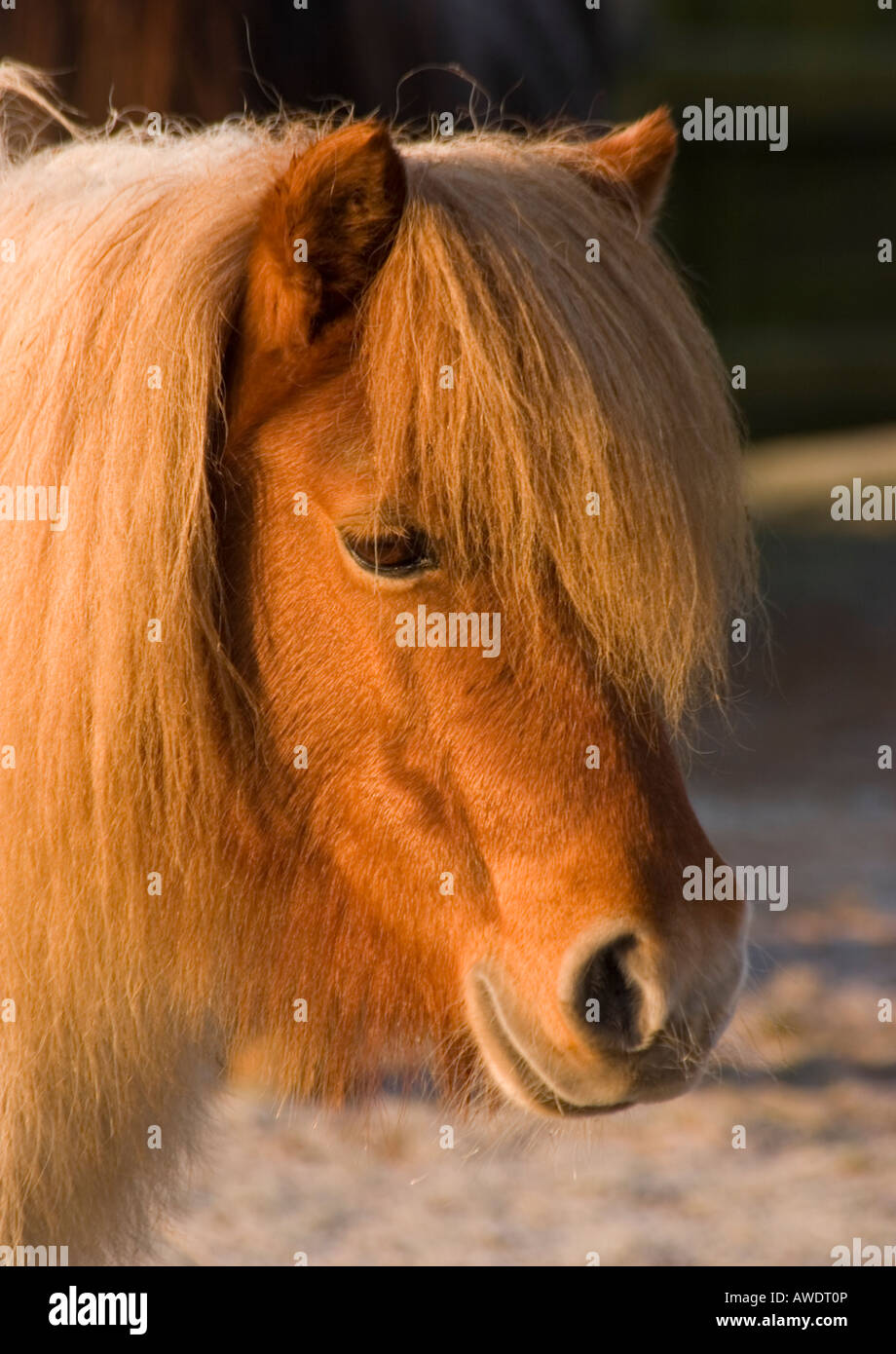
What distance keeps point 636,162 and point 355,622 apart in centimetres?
64

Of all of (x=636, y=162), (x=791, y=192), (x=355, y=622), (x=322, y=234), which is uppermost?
(x=791, y=192)

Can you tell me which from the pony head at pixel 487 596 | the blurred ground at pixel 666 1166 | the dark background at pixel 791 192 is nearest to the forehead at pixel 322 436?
the pony head at pixel 487 596

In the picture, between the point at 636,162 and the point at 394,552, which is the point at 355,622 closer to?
the point at 394,552

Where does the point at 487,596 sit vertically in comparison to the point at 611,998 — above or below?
above

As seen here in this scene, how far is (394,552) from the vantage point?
1313 millimetres

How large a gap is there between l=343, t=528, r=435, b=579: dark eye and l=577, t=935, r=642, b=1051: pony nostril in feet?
1.24

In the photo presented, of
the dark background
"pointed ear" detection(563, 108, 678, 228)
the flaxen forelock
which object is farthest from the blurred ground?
the dark background

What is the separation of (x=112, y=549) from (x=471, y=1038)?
59 cm

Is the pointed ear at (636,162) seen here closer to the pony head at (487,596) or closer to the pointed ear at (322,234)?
the pony head at (487,596)

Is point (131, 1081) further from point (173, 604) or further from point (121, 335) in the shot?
point (121, 335)

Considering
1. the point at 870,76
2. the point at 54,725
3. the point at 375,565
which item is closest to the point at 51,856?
the point at 54,725

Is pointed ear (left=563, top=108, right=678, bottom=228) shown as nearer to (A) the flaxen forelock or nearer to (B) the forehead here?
(A) the flaxen forelock

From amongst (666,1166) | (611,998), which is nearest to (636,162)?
(611,998)

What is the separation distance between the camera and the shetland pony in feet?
4.32
